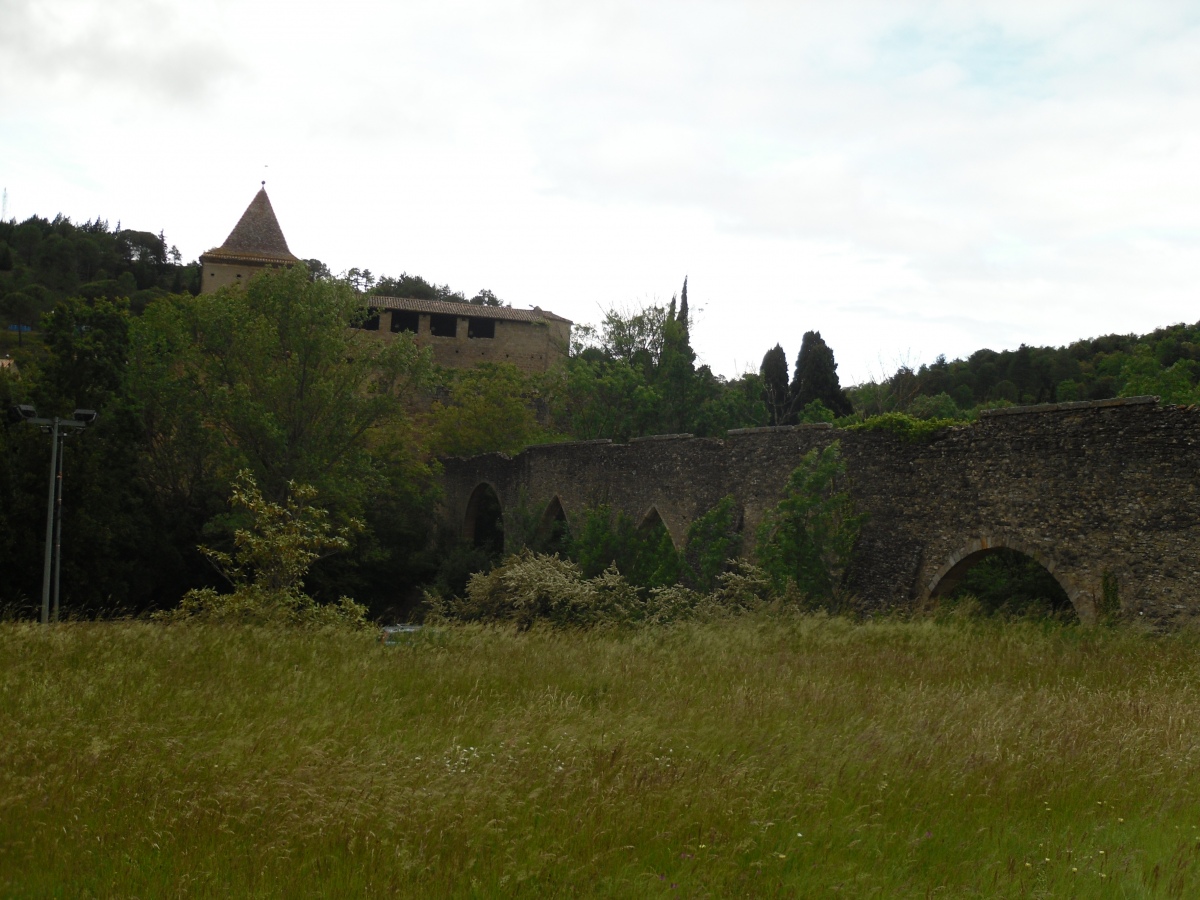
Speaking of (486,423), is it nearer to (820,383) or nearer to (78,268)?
(820,383)

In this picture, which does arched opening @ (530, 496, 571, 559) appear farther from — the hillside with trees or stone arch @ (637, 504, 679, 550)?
stone arch @ (637, 504, 679, 550)

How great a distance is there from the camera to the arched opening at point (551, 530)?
23.9 m

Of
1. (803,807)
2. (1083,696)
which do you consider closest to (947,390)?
(1083,696)

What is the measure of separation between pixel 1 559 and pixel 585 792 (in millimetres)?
19434

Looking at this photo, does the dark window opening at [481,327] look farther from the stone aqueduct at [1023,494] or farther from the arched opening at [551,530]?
the stone aqueduct at [1023,494]

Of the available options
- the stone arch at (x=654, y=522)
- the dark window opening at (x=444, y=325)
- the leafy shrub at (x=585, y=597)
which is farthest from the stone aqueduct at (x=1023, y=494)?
the dark window opening at (x=444, y=325)

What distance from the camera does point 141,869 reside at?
3783 millimetres

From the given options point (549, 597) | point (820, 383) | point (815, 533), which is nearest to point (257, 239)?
point (820, 383)

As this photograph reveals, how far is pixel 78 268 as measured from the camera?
206 feet

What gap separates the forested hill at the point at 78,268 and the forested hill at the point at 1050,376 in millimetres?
36408

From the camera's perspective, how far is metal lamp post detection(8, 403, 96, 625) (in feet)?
54.5

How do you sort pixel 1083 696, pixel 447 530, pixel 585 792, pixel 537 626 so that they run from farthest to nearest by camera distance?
pixel 447 530 < pixel 537 626 < pixel 1083 696 < pixel 585 792

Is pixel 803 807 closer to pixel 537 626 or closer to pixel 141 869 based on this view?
pixel 141 869

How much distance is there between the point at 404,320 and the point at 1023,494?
4201 cm
